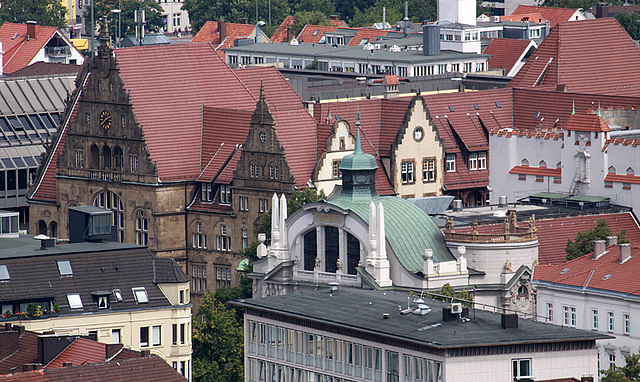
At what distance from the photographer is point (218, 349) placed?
196m

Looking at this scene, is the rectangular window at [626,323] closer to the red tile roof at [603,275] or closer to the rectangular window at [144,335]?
the red tile roof at [603,275]

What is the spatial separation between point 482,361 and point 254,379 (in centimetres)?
2729

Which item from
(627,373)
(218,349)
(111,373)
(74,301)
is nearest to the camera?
(111,373)

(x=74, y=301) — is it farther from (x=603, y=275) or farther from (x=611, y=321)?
(x=603, y=275)

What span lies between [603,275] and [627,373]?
26400 mm

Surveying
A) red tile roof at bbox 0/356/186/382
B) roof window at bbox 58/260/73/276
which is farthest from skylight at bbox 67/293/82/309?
red tile roof at bbox 0/356/186/382

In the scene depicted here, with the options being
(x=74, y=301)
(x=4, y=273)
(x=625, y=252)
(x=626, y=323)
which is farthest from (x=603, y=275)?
(x=4, y=273)

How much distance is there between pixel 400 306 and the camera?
168m

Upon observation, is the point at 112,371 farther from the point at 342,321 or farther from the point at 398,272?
the point at 398,272

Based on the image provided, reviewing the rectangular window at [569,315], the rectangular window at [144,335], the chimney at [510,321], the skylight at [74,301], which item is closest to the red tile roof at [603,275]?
the rectangular window at [569,315]

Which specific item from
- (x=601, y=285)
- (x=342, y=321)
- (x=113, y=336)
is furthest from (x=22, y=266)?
(x=601, y=285)

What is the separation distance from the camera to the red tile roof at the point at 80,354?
156 metres

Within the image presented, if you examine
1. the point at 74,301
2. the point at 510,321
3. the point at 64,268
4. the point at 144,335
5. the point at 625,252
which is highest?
the point at 625,252

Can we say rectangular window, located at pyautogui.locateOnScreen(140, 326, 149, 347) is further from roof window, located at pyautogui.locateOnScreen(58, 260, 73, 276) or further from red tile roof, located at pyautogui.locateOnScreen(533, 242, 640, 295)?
red tile roof, located at pyautogui.locateOnScreen(533, 242, 640, 295)
